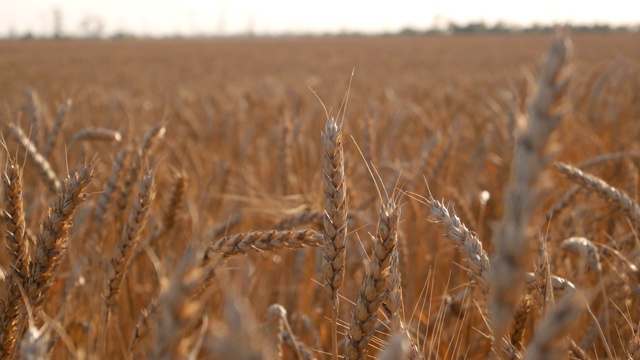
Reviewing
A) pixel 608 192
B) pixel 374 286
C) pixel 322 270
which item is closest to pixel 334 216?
pixel 374 286

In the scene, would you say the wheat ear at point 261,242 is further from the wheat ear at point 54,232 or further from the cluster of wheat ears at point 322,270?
the wheat ear at point 54,232

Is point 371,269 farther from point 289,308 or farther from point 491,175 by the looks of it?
point 491,175

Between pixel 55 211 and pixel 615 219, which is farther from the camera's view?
pixel 615 219

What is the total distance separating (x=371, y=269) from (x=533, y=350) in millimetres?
377

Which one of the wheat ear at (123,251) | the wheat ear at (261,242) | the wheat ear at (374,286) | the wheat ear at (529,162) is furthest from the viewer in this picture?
the wheat ear at (123,251)

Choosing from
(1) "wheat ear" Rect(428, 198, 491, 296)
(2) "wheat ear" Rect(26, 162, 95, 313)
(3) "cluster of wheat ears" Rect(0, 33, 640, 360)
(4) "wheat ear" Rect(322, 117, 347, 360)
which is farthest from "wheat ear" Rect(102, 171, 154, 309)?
(1) "wheat ear" Rect(428, 198, 491, 296)

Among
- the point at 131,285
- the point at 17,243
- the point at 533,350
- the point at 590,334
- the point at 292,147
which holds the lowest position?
the point at 131,285

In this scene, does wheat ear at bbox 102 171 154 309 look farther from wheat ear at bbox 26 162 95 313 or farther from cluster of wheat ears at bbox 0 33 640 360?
wheat ear at bbox 26 162 95 313

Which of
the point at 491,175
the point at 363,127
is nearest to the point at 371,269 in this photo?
the point at 363,127

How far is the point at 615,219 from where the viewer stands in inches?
96.6

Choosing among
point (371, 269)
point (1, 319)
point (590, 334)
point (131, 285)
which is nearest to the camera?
point (371, 269)

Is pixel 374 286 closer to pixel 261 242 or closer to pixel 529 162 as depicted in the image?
pixel 261 242

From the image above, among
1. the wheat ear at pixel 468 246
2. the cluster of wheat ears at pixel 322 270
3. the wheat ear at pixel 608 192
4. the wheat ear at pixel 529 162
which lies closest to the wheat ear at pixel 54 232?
the cluster of wheat ears at pixel 322 270

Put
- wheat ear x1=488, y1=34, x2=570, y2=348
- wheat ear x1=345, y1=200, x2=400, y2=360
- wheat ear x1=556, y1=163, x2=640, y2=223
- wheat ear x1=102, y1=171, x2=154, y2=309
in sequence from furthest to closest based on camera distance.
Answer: wheat ear x1=556, y1=163, x2=640, y2=223, wheat ear x1=102, y1=171, x2=154, y2=309, wheat ear x1=345, y1=200, x2=400, y2=360, wheat ear x1=488, y1=34, x2=570, y2=348
